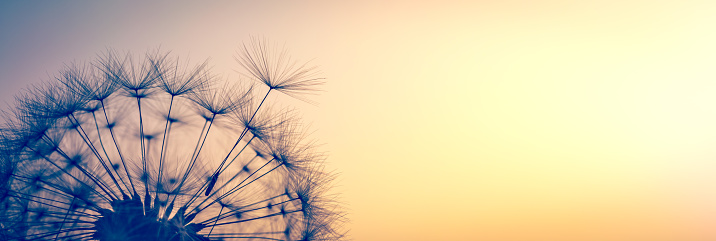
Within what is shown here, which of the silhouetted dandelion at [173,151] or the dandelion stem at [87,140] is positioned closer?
the silhouetted dandelion at [173,151]

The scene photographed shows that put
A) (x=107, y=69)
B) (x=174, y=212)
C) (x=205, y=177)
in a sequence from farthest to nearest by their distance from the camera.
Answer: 1. (x=107, y=69)
2. (x=205, y=177)
3. (x=174, y=212)

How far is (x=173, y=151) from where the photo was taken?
3.45 meters

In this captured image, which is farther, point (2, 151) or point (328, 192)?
point (328, 192)

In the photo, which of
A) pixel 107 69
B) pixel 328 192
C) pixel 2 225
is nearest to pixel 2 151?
pixel 2 225

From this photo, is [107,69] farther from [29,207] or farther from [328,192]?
[328,192]

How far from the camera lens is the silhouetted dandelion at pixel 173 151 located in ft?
10.4

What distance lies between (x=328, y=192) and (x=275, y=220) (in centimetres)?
41

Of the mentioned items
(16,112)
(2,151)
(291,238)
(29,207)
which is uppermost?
(16,112)

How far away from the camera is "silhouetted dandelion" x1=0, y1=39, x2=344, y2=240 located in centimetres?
318

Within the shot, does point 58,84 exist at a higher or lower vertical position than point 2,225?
higher

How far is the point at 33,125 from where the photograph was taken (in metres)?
3.49

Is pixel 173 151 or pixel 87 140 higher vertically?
pixel 87 140

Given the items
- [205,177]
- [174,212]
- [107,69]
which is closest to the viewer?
[174,212]

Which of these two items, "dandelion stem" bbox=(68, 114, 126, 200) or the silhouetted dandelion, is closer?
the silhouetted dandelion
